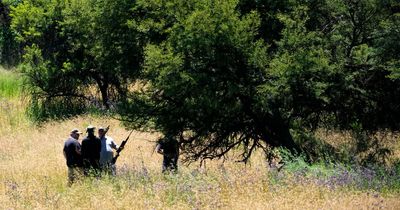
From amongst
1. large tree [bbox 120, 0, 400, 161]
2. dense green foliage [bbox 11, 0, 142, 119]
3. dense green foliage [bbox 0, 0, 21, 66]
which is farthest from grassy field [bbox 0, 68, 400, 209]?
dense green foliage [bbox 0, 0, 21, 66]

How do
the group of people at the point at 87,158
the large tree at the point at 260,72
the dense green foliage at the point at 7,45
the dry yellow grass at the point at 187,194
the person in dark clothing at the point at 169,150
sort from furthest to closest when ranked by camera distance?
1. the dense green foliage at the point at 7,45
2. the person in dark clothing at the point at 169,150
3. the group of people at the point at 87,158
4. the large tree at the point at 260,72
5. the dry yellow grass at the point at 187,194

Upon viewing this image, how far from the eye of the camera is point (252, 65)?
13.2 m

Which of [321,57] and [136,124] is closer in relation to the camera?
[321,57]

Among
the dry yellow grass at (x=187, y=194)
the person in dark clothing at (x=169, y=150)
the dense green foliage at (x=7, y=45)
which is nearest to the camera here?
the dry yellow grass at (x=187, y=194)

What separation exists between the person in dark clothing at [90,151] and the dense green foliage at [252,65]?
156 cm

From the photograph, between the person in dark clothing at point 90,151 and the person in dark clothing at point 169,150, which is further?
the person in dark clothing at point 169,150

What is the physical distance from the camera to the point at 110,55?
16391 millimetres

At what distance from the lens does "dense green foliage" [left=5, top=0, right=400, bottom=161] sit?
12914mm

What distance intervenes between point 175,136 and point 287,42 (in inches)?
132

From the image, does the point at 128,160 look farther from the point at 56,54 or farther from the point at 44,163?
the point at 56,54

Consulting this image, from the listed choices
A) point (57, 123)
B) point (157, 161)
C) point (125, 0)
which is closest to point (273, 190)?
point (125, 0)

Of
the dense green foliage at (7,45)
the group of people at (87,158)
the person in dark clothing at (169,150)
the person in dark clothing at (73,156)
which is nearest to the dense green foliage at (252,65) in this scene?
the person in dark clothing at (169,150)

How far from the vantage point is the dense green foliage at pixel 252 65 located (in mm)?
12914

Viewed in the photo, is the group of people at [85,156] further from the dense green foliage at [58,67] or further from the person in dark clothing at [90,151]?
the dense green foliage at [58,67]
